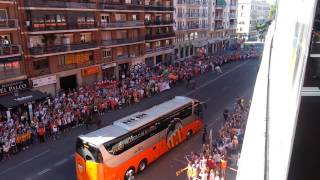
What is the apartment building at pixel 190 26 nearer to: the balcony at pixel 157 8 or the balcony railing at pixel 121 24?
the balcony at pixel 157 8

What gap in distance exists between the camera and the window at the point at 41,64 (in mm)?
31969

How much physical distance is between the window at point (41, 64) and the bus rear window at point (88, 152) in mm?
19342

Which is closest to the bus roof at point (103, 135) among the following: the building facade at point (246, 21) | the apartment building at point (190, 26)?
the apartment building at point (190, 26)

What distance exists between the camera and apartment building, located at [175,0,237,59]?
6278cm

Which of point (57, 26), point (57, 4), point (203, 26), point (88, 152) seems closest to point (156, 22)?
point (203, 26)

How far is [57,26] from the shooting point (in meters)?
33.9

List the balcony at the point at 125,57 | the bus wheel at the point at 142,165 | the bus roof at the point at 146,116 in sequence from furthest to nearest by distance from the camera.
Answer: the balcony at the point at 125,57 < the bus wheel at the point at 142,165 < the bus roof at the point at 146,116

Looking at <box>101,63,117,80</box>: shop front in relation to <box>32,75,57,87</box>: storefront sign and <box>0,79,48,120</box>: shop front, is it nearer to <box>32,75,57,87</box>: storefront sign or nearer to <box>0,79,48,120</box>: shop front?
<box>32,75,57,87</box>: storefront sign

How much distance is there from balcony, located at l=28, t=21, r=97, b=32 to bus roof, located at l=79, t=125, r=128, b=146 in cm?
1931

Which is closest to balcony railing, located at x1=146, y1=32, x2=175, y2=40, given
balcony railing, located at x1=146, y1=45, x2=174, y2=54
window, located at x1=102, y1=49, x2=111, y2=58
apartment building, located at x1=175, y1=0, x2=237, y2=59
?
balcony railing, located at x1=146, y1=45, x2=174, y2=54

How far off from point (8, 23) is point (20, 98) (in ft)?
24.1

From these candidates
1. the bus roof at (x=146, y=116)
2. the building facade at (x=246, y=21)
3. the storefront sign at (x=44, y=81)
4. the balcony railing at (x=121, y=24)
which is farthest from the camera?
the building facade at (x=246, y=21)

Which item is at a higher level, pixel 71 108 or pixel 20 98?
pixel 20 98

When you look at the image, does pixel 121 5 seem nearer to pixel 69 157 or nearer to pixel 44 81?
pixel 44 81
